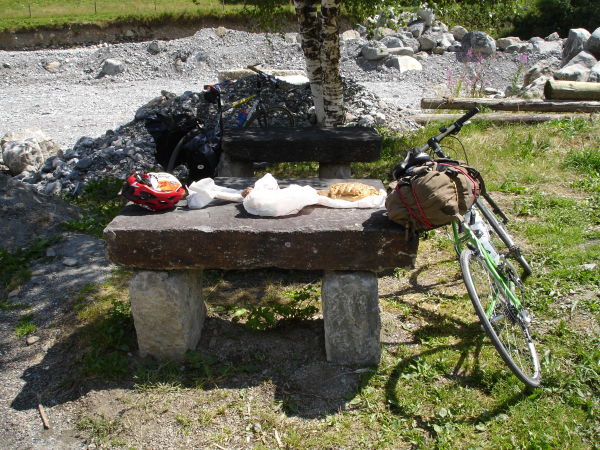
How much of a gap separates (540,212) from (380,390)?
12.3ft

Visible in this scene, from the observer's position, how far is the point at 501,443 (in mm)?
3426

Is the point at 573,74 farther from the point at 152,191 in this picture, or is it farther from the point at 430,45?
the point at 152,191

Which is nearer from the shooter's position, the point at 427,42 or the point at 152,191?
the point at 152,191

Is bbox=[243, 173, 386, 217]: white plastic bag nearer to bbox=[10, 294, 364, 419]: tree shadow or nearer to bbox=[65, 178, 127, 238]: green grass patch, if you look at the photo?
bbox=[10, 294, 364, 419]: tree shadow

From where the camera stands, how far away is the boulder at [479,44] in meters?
21.8

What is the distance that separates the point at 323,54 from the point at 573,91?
606 cm

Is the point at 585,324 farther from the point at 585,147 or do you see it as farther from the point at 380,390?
the point at 585,147

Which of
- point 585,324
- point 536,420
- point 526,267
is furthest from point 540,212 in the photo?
point 536,420

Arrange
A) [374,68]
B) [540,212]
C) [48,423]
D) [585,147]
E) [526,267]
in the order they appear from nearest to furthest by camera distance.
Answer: [48,423] → [526,267] → [540,212] → [585,147] → [374,68]

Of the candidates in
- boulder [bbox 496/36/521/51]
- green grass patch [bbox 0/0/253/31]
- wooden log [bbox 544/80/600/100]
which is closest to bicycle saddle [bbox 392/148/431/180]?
wooden log [bbox 544/80/600/100]

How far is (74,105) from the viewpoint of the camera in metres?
18.2

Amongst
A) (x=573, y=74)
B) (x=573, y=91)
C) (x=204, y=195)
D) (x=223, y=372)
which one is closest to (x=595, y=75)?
(x=573, y=74)

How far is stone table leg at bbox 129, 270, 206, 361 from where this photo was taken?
13.3 ft

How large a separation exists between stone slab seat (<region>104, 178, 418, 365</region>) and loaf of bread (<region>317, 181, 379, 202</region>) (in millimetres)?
232
